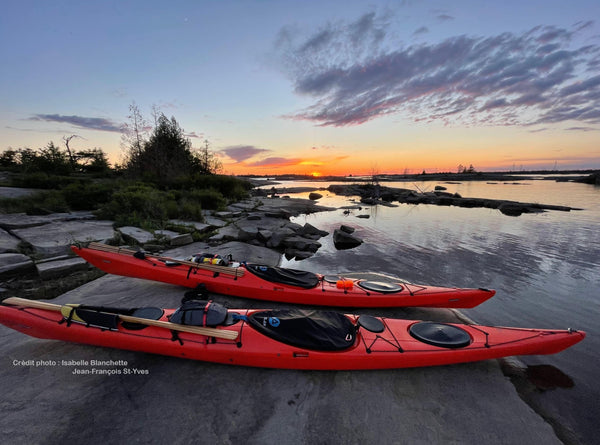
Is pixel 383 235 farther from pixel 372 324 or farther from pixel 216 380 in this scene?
pixel 216 380

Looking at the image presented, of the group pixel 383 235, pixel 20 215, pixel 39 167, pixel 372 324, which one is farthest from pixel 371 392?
pixel 39 167

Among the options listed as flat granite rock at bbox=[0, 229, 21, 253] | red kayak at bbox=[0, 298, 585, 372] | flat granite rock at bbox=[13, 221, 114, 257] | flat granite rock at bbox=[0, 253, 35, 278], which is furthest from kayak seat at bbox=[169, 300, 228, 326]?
flat granite rock at bbox=[0, 229, 21, 253]

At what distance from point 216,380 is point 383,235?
36.8 ft

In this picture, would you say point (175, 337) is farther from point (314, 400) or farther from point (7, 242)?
point (7, 242)

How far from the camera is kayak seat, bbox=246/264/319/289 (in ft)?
17.0

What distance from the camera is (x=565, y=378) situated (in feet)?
11.9

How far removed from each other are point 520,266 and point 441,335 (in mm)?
7419

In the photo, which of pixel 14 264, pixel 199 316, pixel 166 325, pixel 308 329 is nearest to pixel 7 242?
pixel 14 264

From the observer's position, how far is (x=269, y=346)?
3.20 meters

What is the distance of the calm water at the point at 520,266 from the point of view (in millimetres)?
3705

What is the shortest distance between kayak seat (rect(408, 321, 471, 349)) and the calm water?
46.3 inches

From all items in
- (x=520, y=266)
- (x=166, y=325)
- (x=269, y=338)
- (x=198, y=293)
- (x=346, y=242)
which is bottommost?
(x=520, y=266)

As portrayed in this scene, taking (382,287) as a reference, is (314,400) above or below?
below

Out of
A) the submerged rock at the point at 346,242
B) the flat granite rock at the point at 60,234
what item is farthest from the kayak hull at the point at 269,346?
the submerged rock at the point at 346,242
